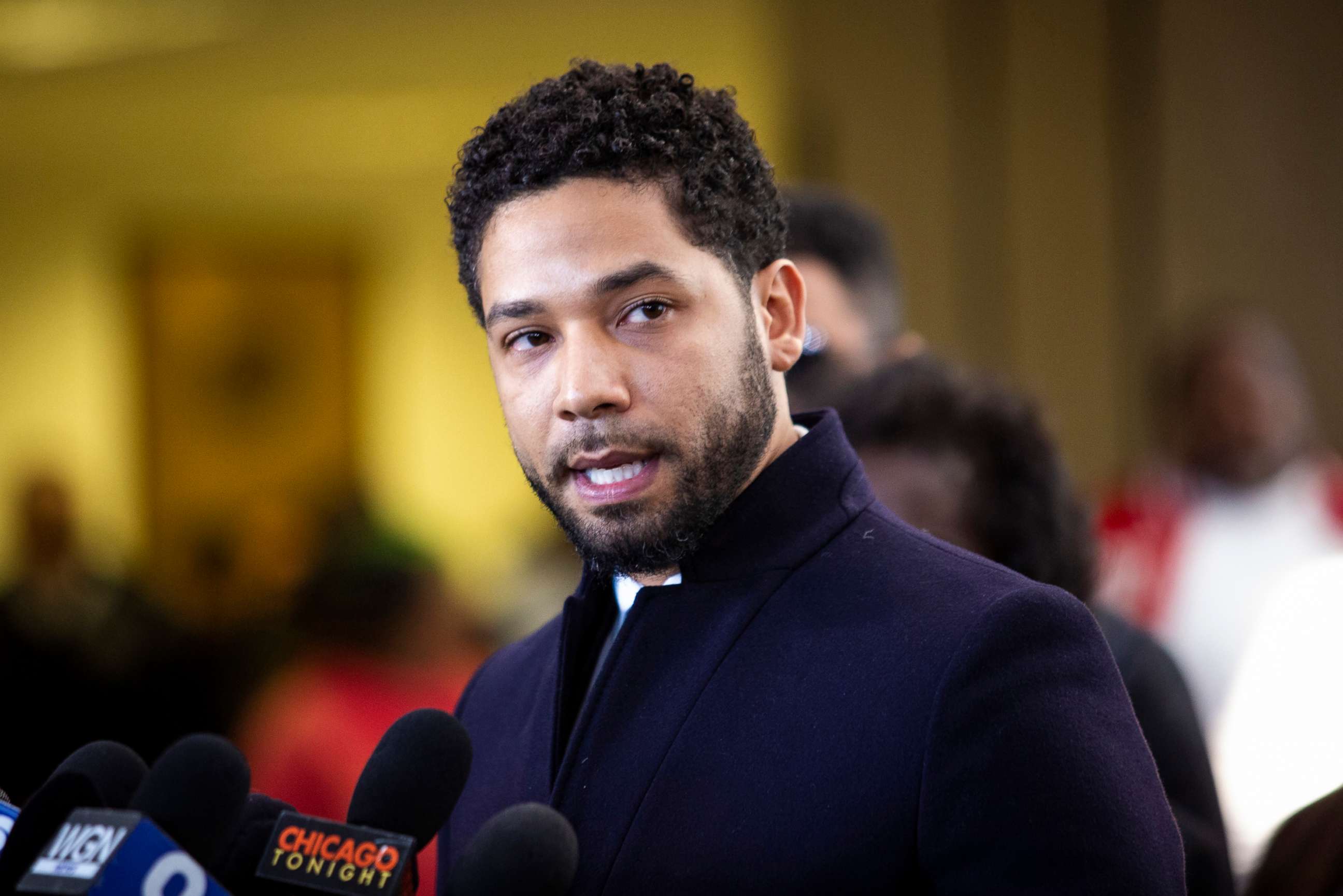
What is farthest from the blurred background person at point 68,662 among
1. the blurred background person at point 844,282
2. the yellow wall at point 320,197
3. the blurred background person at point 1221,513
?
the blurred background person at point 1221,513

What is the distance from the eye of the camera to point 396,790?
2.92ft

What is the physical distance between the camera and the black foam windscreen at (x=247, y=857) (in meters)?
0.87

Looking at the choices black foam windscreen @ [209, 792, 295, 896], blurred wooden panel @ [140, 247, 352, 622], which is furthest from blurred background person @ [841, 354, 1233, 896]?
blurred wooden panel @ [140, 247, 352, 622]

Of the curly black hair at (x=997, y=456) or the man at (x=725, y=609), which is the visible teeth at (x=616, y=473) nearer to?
the man at (x=725, y=609)

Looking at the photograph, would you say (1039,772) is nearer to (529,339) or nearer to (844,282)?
(529,339)

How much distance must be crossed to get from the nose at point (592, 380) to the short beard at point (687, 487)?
2cm

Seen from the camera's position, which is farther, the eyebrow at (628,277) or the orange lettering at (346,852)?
the eyebrow at (628,277)

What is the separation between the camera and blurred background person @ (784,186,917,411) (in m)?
2.20

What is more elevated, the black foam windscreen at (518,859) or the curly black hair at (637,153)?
the curly black hair at (637,153)

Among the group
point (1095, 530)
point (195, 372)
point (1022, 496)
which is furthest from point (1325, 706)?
point (195, 372)

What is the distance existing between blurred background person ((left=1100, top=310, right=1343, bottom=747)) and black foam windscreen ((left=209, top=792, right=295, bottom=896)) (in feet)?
6.97

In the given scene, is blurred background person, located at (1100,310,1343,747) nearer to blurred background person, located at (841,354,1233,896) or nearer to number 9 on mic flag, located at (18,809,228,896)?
blurred background person, located at (841,354,1233,896)

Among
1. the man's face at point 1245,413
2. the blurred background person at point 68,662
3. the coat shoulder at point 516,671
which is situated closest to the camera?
the coat shoulder at point 516,671

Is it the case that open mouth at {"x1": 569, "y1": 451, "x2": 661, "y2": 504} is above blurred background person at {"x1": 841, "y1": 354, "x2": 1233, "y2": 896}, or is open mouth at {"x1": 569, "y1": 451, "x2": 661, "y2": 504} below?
above
